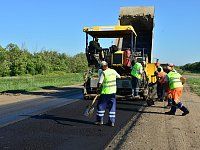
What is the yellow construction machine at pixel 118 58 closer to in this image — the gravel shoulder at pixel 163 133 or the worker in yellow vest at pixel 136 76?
the worker in yellow vest at pixel 136 76

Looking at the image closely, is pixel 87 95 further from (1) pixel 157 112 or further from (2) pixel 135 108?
(1) pixel 157 112

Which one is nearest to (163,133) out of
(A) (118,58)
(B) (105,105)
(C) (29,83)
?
(B) (105,105)

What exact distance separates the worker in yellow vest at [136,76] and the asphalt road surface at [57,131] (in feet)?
9.97

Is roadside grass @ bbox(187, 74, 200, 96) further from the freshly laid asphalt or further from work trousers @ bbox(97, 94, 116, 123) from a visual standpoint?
work trousers @ bbox(97, 94, 116, 123)

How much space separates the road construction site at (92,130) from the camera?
792 cm

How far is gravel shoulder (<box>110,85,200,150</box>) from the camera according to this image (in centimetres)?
793

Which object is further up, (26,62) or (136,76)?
(26,62)

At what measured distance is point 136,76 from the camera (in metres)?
16.0

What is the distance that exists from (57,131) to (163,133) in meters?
2.45

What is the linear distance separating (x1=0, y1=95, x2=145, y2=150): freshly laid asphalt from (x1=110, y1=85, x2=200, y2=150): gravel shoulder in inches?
17.8

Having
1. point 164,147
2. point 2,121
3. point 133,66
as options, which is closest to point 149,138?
point 164,147

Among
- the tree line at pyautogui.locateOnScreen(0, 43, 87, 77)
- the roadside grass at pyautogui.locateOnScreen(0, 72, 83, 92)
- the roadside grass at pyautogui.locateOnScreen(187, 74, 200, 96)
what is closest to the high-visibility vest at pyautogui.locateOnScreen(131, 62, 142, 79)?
the roadside grass at pyautogui.locateOnScreen(187, 74, 200, 96)

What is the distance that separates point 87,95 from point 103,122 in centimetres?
637

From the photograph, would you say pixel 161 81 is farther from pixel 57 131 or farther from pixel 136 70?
pixel 57 131
